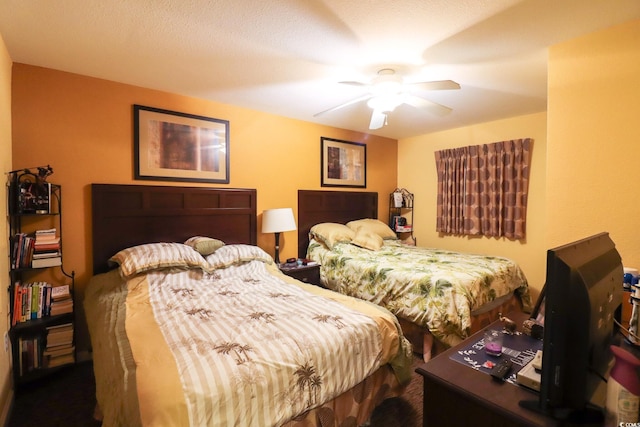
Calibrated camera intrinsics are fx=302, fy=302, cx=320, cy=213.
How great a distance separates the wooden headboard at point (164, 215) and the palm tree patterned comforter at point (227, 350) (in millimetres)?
530

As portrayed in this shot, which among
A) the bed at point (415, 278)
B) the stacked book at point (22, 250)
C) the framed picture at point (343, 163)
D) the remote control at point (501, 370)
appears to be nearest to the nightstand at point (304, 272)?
the bed at point (415, 278)

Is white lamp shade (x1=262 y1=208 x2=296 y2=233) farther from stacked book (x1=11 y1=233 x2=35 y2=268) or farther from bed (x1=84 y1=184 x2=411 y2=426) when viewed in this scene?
stacked book (x1=11 y1=233 x2=35 y2=268)

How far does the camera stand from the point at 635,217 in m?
1.65

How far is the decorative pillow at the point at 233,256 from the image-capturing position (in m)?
2.67

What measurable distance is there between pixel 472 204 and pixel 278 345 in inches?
138

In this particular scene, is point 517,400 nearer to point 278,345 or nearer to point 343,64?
point 278,345

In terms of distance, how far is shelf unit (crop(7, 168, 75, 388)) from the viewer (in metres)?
2.09

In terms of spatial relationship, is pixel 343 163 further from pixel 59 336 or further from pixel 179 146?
pixel 59 336

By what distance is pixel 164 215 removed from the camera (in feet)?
9.41

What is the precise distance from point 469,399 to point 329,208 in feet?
10.8

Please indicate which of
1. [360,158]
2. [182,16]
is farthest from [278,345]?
[360,158]

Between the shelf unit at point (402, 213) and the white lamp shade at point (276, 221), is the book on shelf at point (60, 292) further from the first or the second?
the shelf unit at point (402, 213)

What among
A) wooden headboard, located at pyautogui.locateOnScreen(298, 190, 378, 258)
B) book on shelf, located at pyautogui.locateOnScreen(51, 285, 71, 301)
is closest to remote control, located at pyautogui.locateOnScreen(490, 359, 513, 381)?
book on shelf, located at pyautogui.locateOnScreen(51, 285, 71, 301)

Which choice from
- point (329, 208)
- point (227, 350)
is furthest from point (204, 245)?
point (329, 208)
